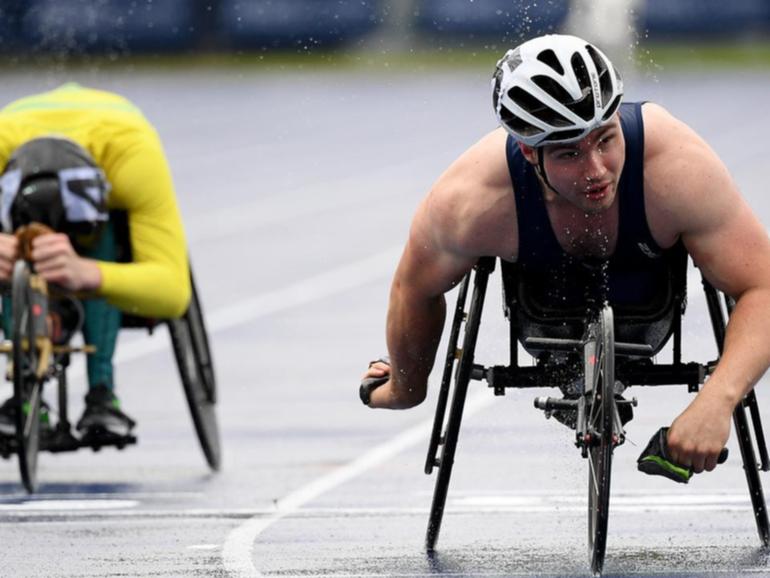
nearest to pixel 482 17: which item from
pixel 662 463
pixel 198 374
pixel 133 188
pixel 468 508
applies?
pixel 198 374

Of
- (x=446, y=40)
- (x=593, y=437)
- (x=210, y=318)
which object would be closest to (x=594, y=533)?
(x=593, y=437)

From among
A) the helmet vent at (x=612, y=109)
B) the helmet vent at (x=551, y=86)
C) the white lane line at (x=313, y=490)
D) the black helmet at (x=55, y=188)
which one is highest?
the helmet vent at (x=551, y=86)

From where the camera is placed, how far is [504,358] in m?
13.7

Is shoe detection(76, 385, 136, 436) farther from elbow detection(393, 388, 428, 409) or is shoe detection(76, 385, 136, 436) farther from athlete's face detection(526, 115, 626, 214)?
athlete's face detection(526, 115, 626, 214)

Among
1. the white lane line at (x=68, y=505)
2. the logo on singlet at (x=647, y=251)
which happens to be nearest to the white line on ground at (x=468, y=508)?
the white lane line at (x=68, y=505)

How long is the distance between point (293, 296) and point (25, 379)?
9.31m

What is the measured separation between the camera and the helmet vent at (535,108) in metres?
7.19

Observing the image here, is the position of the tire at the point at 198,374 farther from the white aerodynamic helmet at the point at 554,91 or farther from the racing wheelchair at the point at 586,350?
the white aerodynamic helmet at the point at 554,91

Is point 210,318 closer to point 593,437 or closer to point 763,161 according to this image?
point 593,437

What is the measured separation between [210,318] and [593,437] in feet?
36.0

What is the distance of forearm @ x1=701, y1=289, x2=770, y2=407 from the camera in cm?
708

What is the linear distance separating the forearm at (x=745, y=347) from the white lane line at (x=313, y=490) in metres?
1.65

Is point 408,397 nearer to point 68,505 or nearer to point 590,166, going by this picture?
point 590,166

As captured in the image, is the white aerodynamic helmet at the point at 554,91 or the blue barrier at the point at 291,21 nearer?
the white aerodynamic helmet at the point at 554,91
